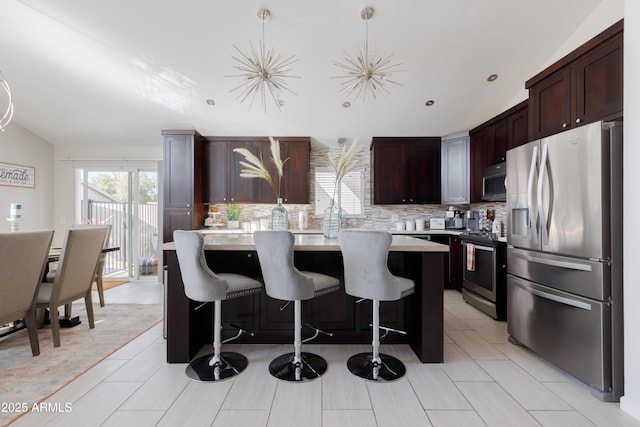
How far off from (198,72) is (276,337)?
10.6 ft

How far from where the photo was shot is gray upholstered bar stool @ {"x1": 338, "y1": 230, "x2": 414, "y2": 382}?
1.95 metres

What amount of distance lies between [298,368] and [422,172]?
3.87 meters

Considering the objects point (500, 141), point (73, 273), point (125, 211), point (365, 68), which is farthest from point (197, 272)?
point (125, 211)

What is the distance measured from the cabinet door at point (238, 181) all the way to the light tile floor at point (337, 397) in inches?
116

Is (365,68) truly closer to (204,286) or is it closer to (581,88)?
(581,88)

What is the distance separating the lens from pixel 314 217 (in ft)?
17.7

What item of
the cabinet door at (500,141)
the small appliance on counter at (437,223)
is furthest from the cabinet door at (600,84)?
the small appliance on counter at (437,223)

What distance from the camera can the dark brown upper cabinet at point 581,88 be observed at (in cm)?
202

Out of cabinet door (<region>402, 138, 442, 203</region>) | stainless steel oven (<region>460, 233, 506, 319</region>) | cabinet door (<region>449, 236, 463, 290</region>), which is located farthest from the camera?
cabinet door (<region>402, 138, 442, 203</region>)

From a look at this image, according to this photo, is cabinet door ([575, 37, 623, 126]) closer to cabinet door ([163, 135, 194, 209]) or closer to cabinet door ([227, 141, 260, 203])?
cabinet door ([227, 141, 260, 203])

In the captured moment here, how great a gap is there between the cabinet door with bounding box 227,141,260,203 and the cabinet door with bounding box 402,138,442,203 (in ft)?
8.69

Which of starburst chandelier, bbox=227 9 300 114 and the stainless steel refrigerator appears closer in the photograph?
the stainless steel refrigerator

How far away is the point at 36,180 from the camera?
5.09m

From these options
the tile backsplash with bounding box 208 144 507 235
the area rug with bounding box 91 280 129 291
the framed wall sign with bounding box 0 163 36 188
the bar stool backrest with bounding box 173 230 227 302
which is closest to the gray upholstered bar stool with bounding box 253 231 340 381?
the bar stool backrest with bounding box 173 230 227 302
